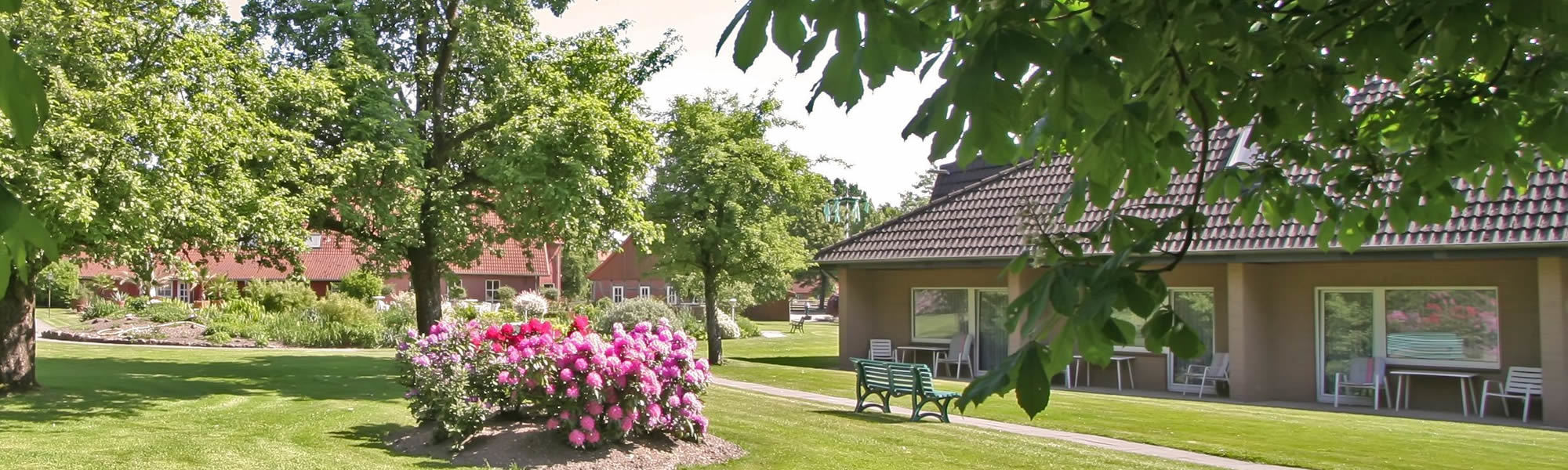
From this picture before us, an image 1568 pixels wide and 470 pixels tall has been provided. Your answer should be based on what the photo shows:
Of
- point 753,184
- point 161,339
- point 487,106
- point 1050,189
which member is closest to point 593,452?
point 487,106

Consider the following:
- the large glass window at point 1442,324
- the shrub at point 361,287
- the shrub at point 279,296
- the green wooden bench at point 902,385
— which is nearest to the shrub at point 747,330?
the shrub at point 361,287

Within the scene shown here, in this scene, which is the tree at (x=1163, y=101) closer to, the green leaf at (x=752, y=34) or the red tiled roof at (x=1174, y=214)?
the green leaf at (x=752, y=34)

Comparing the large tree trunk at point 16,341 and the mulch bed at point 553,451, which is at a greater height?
the large tree trunk at point 16,341

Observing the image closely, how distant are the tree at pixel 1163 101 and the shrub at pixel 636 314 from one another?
29920 mm

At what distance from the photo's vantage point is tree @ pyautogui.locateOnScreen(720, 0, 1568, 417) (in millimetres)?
2861

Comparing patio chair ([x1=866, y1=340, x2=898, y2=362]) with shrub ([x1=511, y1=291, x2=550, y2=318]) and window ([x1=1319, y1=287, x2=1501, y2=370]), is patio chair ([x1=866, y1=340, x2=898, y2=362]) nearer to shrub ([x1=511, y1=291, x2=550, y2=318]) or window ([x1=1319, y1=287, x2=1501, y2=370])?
window ([x1=1319, y1=287, x2=1501, y2=370])

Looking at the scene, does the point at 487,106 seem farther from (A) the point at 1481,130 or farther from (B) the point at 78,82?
(A) the point at 1481,130

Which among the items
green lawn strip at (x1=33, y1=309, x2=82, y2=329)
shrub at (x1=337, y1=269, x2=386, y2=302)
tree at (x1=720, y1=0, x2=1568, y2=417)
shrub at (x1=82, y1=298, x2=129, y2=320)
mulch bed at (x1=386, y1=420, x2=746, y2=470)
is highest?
tree at (x1=720, y1=0, x2=1568, y2=417)

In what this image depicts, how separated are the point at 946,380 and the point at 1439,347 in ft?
27.8

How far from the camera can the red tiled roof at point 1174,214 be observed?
16.2 metres

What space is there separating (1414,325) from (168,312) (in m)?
32.6

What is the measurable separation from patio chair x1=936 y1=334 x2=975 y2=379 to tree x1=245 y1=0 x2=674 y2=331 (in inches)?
310

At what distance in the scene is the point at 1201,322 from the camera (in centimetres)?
2088

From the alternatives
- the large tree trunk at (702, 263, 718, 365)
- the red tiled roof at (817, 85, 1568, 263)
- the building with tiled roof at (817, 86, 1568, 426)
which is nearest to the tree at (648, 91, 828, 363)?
the large tree trunk at (702, 263, 718, 365)
